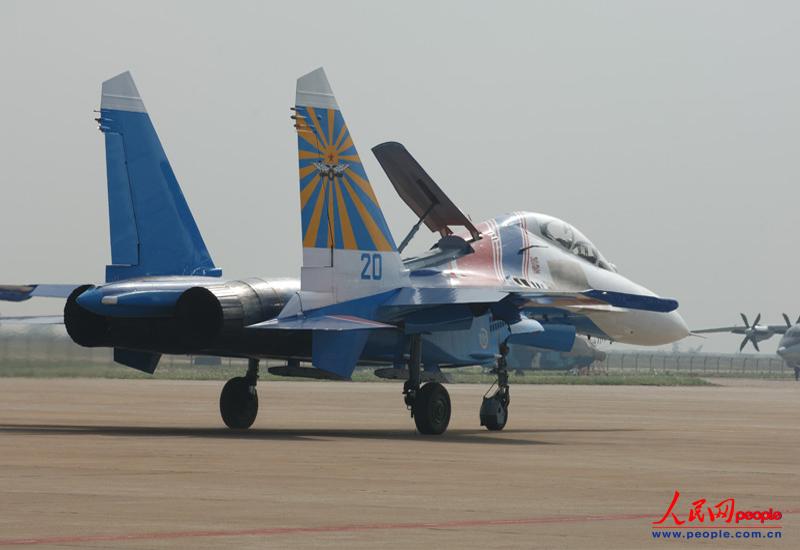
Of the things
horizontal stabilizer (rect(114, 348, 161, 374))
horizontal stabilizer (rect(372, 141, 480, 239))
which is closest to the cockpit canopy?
horizontal stabilizer (rect(372, 141, 480, 239))

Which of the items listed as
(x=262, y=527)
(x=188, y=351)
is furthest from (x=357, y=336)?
(x=262, y=527)

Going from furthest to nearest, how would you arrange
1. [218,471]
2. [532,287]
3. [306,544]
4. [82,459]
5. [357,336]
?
[532,287] < [357,336] < [82,459] < [218,471] < [306,544]

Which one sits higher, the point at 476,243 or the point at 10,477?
the point at 476,243

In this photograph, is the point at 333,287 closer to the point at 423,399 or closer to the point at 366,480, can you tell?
the point at 423,399

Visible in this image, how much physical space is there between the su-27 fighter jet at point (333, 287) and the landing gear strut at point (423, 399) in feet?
0.08

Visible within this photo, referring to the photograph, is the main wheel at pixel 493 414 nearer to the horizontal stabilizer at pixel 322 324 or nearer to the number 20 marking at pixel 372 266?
the number 20 marking at pixel 372 266

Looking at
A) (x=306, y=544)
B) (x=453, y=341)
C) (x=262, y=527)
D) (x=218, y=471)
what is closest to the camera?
(x=306, y=544)

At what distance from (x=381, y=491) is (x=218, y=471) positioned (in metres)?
2.61

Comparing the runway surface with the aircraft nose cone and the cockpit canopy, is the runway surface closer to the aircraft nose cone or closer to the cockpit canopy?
the aircraft nose cone

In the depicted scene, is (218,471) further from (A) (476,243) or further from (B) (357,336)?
(A) (476,243)

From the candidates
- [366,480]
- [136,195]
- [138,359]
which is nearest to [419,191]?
[136,195]

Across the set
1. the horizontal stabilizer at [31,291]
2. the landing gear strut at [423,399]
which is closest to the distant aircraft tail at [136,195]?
the horizontal stabilizer at [31,291]

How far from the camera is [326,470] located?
17828 millimetres

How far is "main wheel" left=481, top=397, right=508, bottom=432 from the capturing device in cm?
2817
